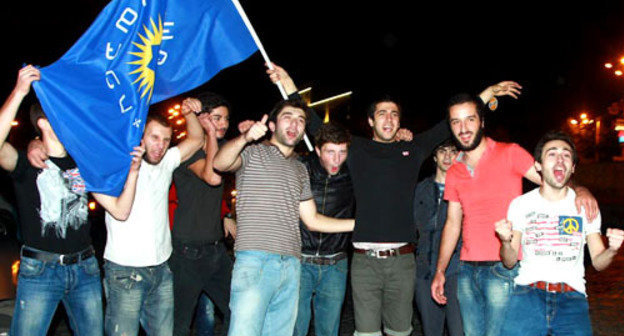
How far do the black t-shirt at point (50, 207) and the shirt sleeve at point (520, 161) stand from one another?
12.8 ft

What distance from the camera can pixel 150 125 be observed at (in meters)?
5.23

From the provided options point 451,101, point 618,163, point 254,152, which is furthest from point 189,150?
point 618,163

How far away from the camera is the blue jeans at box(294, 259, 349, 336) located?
563cm

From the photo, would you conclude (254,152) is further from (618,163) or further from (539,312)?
(618,163)

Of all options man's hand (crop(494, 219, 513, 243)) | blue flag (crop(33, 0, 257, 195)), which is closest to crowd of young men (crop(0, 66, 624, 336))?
man's hand (crop(494, 219, 513, 243))

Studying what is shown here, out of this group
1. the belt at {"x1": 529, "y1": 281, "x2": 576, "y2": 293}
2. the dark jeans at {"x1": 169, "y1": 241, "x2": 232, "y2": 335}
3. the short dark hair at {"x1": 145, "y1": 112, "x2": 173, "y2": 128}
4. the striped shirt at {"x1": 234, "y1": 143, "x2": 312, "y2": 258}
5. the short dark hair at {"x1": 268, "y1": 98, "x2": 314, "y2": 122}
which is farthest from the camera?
the dark jeans at {"x1": 169, "y1": 241, "x2": 232, "y2": 335}

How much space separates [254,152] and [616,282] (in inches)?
324

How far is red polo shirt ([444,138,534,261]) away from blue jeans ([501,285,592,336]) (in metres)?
0.55

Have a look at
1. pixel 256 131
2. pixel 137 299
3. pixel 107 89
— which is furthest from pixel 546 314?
pixel 107 89

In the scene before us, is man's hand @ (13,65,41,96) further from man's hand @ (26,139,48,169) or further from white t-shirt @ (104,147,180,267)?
white t-shirt @ (104,147,180,267)

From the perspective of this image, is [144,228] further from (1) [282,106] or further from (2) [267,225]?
(1) [282,106]

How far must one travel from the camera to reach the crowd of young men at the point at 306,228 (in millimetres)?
4641

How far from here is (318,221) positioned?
17.8 feet

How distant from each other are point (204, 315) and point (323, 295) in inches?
59.7
